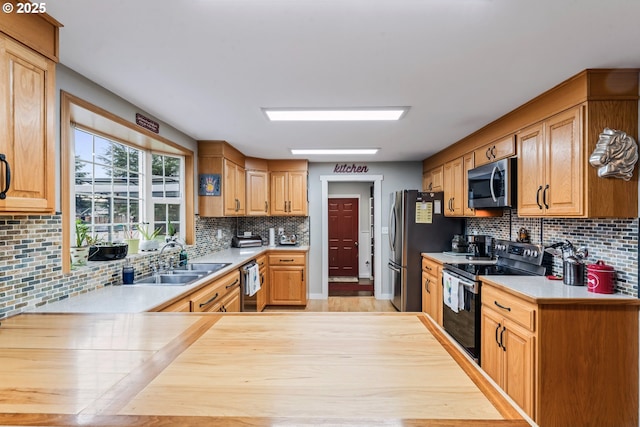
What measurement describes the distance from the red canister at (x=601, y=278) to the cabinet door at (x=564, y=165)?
391 millimetres

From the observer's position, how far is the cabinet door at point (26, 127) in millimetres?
1251

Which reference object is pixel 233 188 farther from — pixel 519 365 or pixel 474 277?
pixel 519 365

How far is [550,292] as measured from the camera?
212cm

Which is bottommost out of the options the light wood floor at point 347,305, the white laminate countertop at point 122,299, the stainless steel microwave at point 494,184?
the light wood floor at point 347,305

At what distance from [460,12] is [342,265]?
610cm

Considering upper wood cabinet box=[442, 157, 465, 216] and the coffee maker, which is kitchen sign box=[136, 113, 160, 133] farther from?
the coffee maker

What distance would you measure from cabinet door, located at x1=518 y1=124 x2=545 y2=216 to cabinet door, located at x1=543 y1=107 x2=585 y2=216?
7 centimetres

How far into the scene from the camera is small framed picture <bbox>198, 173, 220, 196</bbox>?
3838 mm

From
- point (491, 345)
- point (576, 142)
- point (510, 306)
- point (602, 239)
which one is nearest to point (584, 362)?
point (510, 306)

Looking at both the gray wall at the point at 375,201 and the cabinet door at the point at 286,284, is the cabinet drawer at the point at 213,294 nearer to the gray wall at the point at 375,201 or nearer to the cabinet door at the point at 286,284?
the cabinet door at the point at 286,284

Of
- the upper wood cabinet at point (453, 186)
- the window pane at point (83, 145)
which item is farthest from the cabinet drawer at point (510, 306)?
the window pane at point (83, 145)

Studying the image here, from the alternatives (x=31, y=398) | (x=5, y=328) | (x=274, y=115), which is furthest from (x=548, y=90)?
(x=5, y=328)

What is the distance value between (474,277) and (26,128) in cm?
302

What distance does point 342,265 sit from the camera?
712 cm
